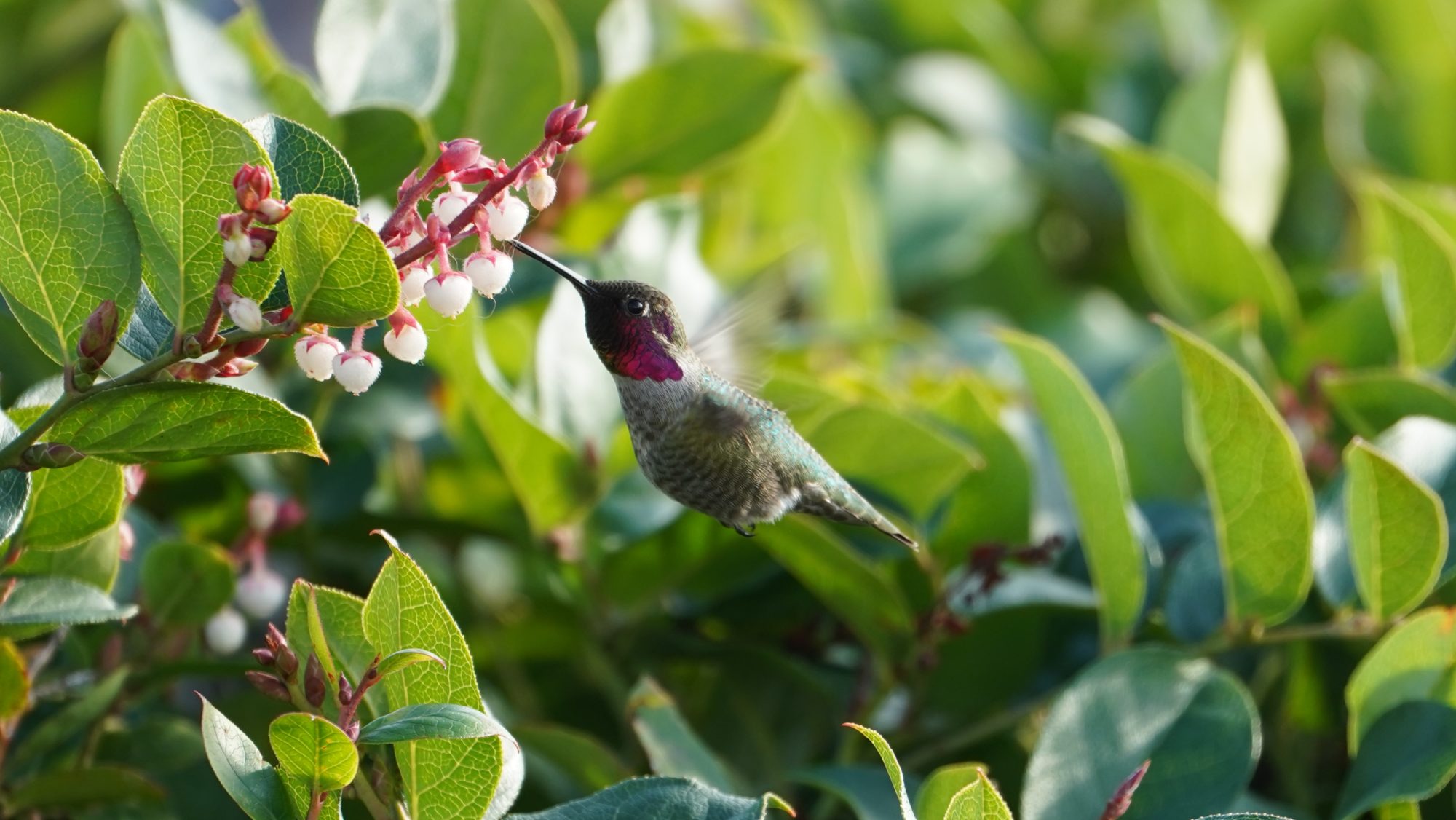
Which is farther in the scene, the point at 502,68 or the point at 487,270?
the point at 502,68

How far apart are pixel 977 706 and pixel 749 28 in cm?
224

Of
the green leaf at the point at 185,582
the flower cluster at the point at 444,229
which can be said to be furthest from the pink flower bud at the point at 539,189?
the green leaf at the point at 185,582

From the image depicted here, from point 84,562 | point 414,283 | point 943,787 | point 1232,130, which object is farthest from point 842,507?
point 1232,130

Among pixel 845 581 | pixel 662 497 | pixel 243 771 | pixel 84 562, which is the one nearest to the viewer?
pixel 243 771

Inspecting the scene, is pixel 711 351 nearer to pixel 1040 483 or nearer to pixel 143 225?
pixel 1040 483

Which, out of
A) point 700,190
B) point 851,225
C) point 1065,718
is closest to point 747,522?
point 1065,718

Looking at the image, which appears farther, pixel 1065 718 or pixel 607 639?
pixel 607 639

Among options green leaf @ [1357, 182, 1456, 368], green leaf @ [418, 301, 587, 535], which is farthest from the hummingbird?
green leaf @ [1357, 182, 1456, 368]

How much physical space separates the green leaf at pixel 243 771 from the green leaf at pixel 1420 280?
4.88 ft

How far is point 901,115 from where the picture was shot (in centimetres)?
338

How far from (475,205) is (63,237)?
0.97 ft

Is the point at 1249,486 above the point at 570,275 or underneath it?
underneath

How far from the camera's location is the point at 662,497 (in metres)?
1.77

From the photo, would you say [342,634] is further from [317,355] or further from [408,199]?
[408,199]
